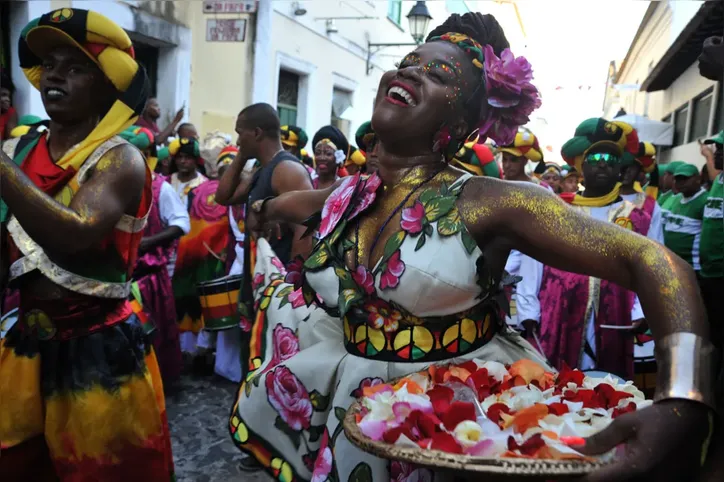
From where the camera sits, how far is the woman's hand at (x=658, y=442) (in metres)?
1.11

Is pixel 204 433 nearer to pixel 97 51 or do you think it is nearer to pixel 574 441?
pixel 97 51

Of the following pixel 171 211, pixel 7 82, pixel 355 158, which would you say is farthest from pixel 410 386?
pixel 7 82

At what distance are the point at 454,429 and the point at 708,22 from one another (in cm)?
1124

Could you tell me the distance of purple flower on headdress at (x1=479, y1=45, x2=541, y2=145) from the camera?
6.13ft

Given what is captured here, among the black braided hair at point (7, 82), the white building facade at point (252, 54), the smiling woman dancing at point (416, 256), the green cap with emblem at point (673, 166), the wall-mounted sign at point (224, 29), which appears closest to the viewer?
the smiling woman dancing at point (416, 256)

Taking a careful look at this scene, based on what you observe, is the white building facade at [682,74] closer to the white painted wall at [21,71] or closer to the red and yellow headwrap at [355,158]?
the red and yellow headwrap at [355,158]

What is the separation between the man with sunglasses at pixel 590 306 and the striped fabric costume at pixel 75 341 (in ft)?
8.02

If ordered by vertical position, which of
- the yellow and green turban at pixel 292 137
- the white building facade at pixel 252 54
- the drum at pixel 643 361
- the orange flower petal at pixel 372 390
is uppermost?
the white building facade at pixel 252 54

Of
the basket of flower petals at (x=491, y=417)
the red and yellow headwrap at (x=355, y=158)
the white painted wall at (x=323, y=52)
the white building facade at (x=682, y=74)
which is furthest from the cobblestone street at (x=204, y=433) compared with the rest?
the white building facade at (x=682, y=74)

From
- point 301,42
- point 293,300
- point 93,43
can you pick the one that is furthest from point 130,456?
point 301,42

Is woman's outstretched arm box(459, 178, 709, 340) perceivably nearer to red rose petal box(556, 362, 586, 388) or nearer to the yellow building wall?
red rose petal box(556, 362, 586, 388)

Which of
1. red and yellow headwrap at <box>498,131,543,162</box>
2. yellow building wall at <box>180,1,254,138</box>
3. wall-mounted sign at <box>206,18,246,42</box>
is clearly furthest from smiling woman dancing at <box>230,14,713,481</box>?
yellow building wall at <box>180,1,254,138</box>

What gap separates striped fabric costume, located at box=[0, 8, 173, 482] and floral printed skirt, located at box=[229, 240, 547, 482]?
26.3 inches

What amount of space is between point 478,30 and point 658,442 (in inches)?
51.5
